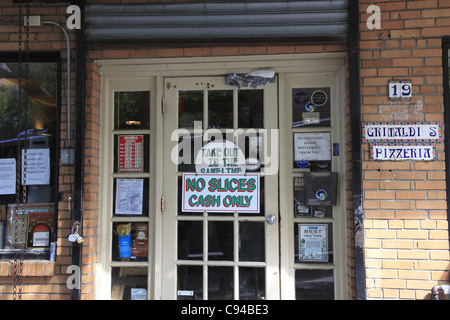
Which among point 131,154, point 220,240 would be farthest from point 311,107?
point 131,154

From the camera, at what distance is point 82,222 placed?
3.05 metres

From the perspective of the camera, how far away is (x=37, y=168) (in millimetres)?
3291

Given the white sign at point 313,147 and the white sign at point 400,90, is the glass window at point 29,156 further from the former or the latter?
the white sign at point 400,90

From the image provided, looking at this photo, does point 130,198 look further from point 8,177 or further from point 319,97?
point 319,97

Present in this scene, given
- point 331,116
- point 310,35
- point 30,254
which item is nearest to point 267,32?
point 310,35

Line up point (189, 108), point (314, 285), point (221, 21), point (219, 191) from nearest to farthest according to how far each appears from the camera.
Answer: point (221, 21)
point (314, 285)
point (219, 191)
point (189, 108)

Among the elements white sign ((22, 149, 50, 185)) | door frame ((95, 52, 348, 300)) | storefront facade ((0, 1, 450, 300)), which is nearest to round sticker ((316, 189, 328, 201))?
storefront facade ((0, 1, 450, 300))

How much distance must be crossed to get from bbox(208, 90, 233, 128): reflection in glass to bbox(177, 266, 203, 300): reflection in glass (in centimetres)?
136

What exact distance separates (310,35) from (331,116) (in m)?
0.75

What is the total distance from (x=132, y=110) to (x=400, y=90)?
2433 mm

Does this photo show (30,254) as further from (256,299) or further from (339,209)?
(339,209)

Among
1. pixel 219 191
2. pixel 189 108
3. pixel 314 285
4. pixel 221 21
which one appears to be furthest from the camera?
pixel 189 108


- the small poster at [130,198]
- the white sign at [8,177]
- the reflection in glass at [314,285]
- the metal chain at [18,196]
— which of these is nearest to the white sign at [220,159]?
the small poster at [130,198]

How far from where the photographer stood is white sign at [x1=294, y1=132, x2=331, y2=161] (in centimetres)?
321
